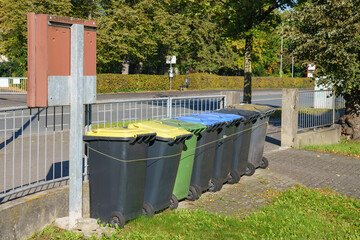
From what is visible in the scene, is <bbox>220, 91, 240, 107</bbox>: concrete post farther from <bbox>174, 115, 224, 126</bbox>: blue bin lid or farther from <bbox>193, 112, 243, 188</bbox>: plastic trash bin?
<bbox>174, 115, 224, 126</bbox>: blue bin lid

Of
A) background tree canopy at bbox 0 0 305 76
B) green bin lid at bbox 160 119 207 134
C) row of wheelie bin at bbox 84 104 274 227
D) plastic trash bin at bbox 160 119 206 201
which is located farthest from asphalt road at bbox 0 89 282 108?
plastic trash bin at bbox 160 119 206 201

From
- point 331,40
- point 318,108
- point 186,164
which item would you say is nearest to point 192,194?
point 186,164

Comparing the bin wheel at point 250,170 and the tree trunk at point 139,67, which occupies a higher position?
the tree trunk at point 139,67

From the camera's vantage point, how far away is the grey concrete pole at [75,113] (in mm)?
5035

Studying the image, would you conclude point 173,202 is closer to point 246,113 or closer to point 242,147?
point 242,147

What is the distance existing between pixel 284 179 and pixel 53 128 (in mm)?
4161

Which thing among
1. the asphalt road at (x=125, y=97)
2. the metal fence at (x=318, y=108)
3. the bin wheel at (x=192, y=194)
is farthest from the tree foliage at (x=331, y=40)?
the asphalt road at (x=125, y=97)

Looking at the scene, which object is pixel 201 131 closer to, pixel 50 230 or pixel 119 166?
pixel 119 166

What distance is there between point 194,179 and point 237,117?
1483 millimetres

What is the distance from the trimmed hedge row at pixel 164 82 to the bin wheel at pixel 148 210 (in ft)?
92.7

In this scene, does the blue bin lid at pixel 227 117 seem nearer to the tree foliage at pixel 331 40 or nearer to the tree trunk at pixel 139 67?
the tree foliage at pixel 331 40

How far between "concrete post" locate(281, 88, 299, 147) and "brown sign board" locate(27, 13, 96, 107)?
7.00 meters

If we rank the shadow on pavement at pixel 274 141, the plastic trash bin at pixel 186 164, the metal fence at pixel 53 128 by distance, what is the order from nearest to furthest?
the metal fence at pixel 53 128, the plastic trash bin at pixel 186 164, the shadow on pavement at pixel 274 141

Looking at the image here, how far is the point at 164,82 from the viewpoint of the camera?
4100cm
